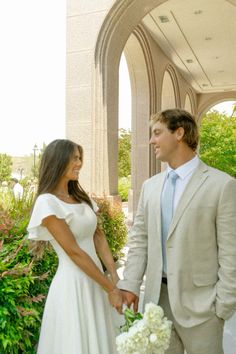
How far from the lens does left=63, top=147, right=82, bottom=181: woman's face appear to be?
102 inches

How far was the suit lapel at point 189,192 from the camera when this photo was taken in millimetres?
2180

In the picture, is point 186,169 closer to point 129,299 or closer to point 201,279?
point 201,279

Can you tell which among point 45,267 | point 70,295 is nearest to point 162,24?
point 45,267

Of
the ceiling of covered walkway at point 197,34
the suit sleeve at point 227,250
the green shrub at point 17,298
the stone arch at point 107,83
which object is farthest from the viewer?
the ceiling of covered walkway at point 197,34

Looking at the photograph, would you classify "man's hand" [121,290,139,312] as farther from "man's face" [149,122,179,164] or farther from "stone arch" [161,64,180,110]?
"stone arch" [161,64,180,110]

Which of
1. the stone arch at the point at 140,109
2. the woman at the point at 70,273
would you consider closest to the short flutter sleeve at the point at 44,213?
the woman at the point at 70,273

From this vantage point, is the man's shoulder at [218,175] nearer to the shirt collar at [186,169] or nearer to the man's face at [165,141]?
the shirt collar at [186,169]

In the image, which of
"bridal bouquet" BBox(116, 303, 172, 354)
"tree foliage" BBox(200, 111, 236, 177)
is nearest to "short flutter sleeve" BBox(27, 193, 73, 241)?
"bridal bouquet" BBox(116, 303, 172, 354)

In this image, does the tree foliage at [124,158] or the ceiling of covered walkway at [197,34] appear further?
the tree foliage at [124,158]

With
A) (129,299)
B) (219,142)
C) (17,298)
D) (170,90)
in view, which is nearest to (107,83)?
(17,298)

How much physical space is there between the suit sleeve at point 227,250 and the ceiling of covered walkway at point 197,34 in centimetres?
708

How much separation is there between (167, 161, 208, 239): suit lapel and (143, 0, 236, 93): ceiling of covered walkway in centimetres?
695

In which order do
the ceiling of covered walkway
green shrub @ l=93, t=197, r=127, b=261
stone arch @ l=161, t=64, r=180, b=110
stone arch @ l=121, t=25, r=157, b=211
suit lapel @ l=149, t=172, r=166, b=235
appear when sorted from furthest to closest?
stone arch @ l=161, t=64, r=180, b=110, stone arch @ l=121, t=25, r=157, b=211, the ceiling of covered walkway, green shrub @ l=93, t=197, r=127, b=261, suit lapel @ l=149, t=172, r=166, b=235

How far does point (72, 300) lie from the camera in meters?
2.54
